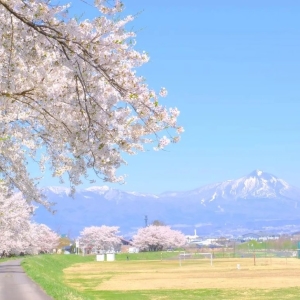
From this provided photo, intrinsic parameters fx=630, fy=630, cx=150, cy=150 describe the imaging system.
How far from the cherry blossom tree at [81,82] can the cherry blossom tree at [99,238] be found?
152699mm

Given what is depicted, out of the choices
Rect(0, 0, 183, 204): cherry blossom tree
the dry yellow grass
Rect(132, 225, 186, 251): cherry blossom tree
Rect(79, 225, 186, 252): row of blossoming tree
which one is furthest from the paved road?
Rect(79, 225, 186, 252): row of blossoming tree

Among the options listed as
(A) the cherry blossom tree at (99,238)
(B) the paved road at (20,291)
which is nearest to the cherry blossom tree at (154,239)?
(A) the cherry blossom tree at (99,238)

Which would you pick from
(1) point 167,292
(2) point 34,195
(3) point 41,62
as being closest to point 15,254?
(1) point 167,292

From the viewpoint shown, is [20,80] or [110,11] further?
[20,80]

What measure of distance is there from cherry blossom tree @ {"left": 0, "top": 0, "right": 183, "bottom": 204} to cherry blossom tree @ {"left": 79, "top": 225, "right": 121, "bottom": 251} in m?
153

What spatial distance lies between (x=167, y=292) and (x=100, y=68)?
3020cm

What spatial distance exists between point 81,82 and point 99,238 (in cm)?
15696

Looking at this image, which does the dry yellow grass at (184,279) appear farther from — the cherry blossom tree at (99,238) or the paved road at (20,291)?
the cherry blossom tree at (99,238)

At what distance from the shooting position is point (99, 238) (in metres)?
162

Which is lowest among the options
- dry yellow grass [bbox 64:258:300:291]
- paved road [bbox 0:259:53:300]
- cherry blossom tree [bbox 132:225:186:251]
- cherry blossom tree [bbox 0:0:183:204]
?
dry yellow grass [bbox 64:258:300:291]

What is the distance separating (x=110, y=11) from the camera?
729cm

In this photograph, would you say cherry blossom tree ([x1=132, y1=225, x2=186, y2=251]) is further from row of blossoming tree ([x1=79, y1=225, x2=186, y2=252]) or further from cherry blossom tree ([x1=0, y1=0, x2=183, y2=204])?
cherry blossom tree ([x1=0, y1=0, x2=183, y2=204])

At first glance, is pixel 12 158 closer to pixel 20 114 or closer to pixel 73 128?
pixel 20 114

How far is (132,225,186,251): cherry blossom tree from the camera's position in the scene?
147 m
